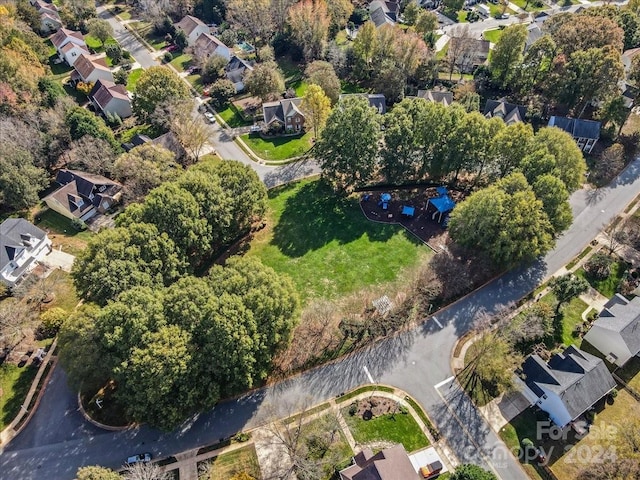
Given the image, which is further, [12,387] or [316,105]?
[316,105]

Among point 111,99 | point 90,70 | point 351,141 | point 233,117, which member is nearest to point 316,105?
point 351,141

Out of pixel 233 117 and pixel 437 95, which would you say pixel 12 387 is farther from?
pixel 437 95

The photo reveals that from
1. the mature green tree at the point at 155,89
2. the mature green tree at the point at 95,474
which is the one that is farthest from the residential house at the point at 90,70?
the mature green tree at the point at 95,474

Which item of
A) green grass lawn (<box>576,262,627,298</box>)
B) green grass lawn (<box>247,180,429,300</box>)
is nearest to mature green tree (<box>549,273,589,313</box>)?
green grass lawn (<box>576,262,627,298</box>)

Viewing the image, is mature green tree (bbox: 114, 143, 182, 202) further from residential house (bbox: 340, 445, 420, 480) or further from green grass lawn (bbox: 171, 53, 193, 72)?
residential house (bbox: 340, 445, 420, 480)

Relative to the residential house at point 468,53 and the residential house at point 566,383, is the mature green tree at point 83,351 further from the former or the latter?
the residential house at point 468,53

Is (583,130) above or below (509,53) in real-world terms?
below
